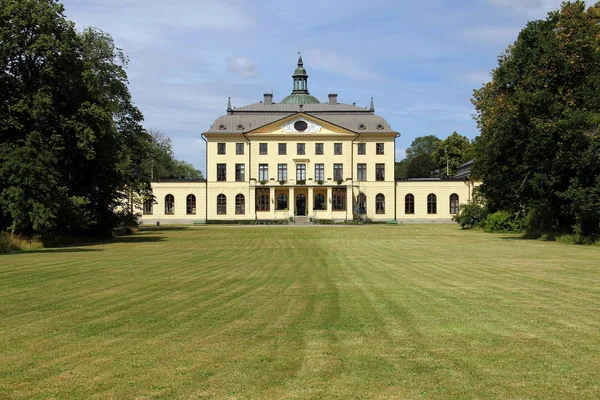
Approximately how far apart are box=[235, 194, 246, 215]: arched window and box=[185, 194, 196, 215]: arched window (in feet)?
17.5

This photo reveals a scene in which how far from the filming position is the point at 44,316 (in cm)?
1042

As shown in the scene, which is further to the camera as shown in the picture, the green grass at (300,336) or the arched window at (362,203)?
the arched window at (362,203)

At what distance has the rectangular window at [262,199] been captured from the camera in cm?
7994

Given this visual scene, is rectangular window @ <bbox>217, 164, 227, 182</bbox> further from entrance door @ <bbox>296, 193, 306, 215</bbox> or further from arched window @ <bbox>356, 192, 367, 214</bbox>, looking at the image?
arched window @ <bbox>356, 192, 367, 214</bbox>

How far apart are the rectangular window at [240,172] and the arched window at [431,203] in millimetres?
23568

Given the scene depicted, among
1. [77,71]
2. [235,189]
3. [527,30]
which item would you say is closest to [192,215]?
[235,189]

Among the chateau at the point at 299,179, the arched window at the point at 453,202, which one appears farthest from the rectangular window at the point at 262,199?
the arched window at the point at 453,202

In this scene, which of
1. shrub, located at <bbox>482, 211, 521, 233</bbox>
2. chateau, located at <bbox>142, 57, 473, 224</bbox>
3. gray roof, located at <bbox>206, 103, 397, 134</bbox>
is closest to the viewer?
shrub, located at <bbox>482, 211, 521, 233</bbox>

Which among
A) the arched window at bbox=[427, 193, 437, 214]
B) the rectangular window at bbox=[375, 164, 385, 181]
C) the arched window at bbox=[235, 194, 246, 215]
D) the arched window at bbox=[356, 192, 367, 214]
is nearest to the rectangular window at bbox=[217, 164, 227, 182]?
the arched window at bbox=[235, 194, 246, 215]

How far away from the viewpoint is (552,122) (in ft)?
115

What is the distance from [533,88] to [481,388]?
3456 centimetres

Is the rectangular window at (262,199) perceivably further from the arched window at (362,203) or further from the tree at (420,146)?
the tree at (420,146)

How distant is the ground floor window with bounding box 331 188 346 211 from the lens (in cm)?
7956

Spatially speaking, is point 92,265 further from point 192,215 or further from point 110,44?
point 192,215
